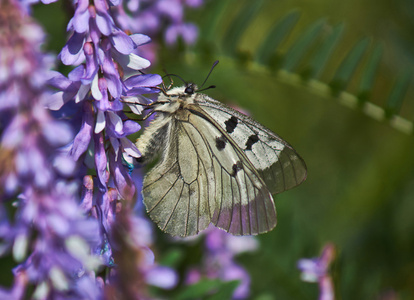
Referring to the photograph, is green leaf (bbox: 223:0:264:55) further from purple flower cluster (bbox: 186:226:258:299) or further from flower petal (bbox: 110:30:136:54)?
flower petal (bbox: 110:30:136:54)

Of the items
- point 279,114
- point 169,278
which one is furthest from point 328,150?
point 169,278

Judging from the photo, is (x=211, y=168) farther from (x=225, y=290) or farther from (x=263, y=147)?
(x=225, y=290)

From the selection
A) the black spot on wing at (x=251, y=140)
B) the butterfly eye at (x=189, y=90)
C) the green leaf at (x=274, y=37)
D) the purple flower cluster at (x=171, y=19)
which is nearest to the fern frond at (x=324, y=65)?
the green leaf at (x=274, y=37)

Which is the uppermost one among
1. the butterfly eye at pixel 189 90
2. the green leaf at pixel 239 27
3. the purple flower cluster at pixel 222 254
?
the green leaf at pixel 239 27

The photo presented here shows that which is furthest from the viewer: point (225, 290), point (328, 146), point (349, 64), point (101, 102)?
point (328, 146)

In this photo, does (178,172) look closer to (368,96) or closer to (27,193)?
(368,96)

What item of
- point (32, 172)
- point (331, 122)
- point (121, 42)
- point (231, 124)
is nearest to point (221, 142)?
point (231, 124)

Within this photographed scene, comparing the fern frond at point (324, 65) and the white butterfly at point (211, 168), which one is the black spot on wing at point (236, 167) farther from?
the fern frond at point (324, 65)
